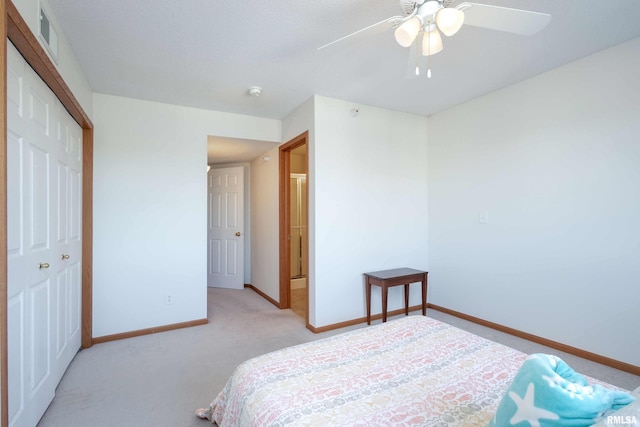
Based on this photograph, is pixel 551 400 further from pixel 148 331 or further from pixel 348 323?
pixel 148 331

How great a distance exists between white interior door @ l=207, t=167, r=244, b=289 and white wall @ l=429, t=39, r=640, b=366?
303 cm

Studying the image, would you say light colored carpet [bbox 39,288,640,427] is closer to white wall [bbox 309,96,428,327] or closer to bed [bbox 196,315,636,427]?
bed [bbox 196,315,636,427]

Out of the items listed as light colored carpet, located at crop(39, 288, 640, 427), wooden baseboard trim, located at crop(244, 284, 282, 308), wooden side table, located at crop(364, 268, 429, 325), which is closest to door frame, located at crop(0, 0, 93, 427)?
light colored carpet, located at crop(39, 288, 640, 427)

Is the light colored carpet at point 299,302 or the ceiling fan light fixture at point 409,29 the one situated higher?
the ceiling fan light fixture at point 409,29

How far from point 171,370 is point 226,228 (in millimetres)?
2787

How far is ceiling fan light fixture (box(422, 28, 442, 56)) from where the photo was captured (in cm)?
154

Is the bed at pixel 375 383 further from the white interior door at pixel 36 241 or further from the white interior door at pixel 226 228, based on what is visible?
the white interior door at pixel 226 228

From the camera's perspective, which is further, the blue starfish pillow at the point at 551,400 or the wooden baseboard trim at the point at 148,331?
the wooden baseboard trim at the point at 148,331

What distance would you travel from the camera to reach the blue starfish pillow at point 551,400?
2.16ft

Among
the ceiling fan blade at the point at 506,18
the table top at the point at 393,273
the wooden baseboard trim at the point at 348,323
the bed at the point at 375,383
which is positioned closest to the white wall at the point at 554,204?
the table top at the point at 393,273

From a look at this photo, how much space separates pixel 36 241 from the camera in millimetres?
1659

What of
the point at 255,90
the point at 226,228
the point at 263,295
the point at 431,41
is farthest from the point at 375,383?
the point at 226,228

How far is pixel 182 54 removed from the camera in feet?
7.26

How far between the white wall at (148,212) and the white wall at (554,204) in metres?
2.79
